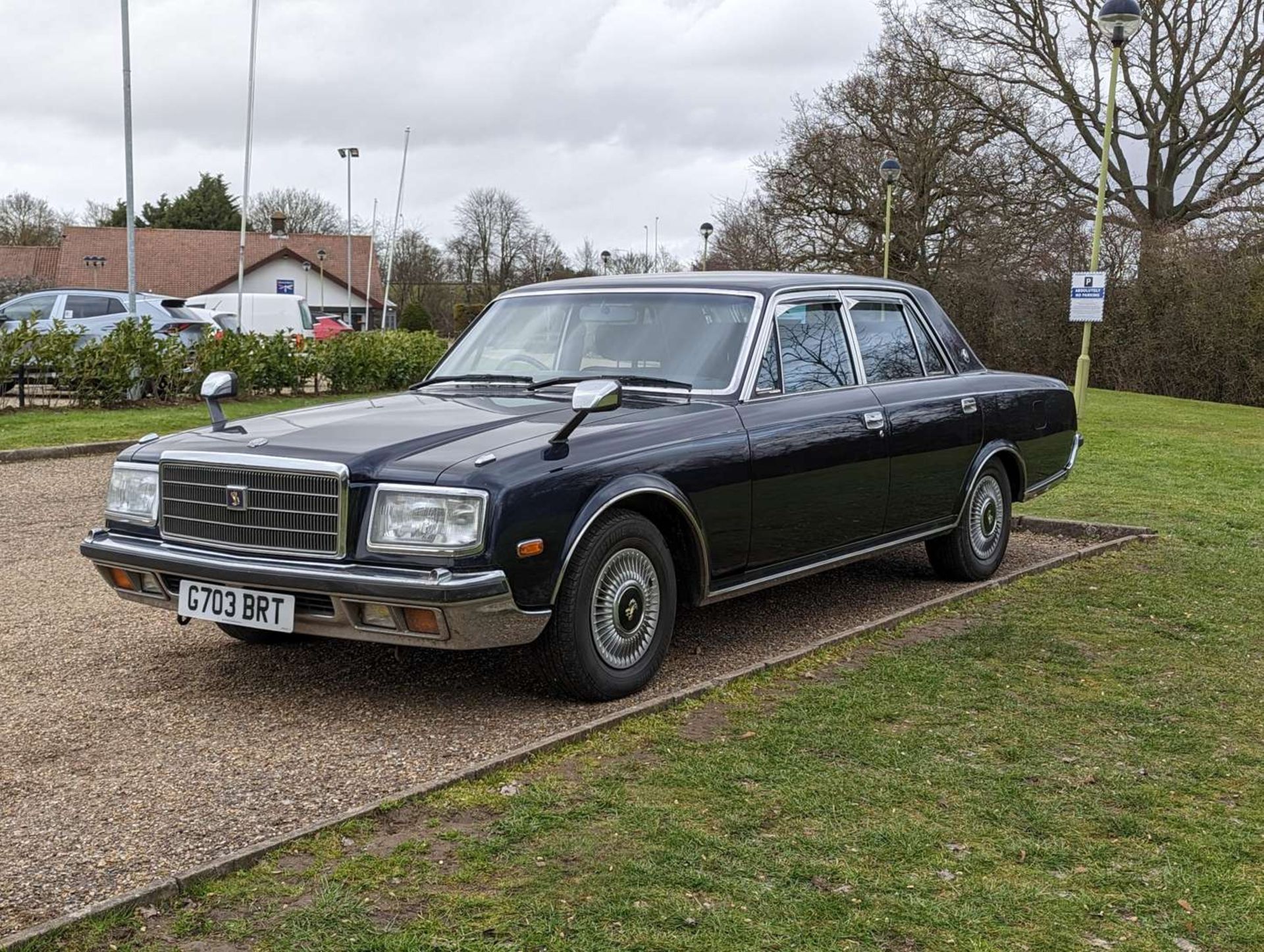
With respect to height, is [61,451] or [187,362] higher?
[187,362]

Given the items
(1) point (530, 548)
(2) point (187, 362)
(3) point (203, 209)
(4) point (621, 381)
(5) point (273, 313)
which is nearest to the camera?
(1) point (530, 548)

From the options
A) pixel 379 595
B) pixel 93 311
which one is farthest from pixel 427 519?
pixel 93 311

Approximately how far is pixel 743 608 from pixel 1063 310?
27015 mm

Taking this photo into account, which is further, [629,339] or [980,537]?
[980,537]

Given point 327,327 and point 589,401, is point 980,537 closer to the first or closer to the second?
Result: point 589,401

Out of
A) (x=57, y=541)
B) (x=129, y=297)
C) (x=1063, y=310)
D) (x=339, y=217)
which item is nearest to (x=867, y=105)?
(x=1063, y=310)

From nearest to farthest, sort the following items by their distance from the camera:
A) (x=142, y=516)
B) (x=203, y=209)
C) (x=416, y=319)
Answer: (x=142, y=516), (x=416, y=319), (x=203, y=209)

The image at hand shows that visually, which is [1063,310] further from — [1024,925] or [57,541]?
[1024,925]

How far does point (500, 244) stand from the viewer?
8512 centimetres

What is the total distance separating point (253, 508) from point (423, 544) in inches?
29.0

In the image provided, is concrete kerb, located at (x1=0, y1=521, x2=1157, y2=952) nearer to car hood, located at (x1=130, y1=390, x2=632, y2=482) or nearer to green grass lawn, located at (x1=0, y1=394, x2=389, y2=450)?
car hood, located at (x1=130, y1=390, x2=632, y2=482)

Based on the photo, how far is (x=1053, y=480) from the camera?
27.8 ft

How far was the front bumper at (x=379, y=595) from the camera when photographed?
4.64 metres

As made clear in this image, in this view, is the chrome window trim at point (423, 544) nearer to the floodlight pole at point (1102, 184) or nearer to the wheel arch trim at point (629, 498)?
the wheel arch trim at point (629, 498)
